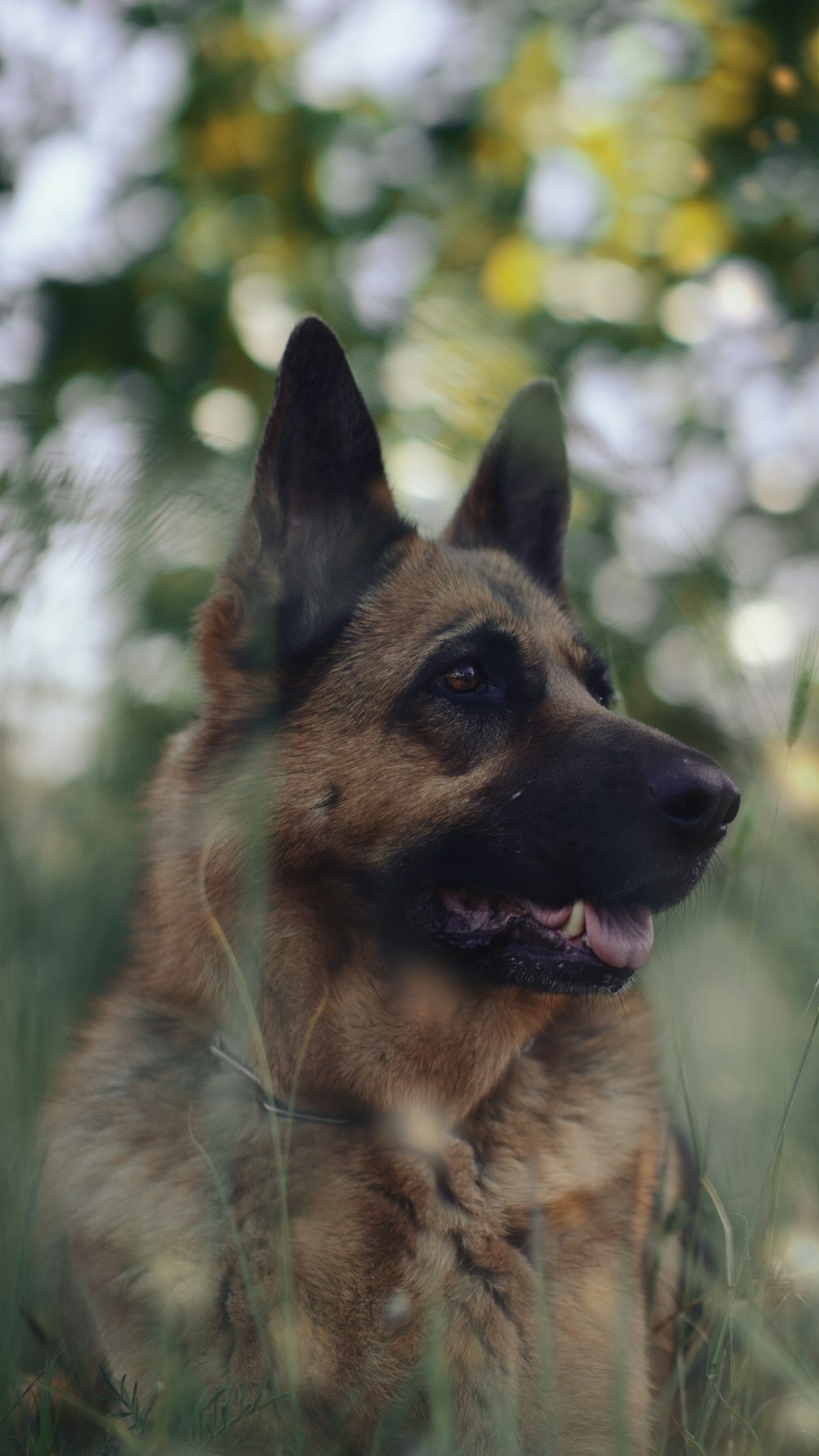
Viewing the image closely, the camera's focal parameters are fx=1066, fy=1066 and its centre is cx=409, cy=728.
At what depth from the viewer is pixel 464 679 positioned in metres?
2.66

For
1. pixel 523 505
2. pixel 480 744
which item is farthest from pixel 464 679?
pixel 523 505

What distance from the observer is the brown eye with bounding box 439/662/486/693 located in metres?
2.64

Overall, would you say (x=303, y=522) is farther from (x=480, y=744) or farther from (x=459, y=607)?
(x=480, y=744)

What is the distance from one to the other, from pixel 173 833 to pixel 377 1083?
809mm

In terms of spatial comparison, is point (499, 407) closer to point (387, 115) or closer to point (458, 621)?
point (458, 621)

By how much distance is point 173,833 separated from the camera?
108 inches

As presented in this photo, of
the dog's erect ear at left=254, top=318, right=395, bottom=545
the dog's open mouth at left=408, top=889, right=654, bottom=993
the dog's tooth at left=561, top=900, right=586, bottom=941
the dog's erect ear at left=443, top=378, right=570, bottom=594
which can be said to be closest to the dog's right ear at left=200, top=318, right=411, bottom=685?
the dog's erect ear at left=254, top=318, right=395, bottom=545

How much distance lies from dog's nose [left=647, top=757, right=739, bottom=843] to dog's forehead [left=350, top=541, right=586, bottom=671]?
0.62 meters

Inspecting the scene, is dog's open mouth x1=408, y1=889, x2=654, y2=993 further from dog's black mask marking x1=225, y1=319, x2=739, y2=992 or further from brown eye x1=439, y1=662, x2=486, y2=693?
brown eye x1=439, y1=662, x2=486, y2=693

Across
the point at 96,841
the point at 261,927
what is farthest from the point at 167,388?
the point at 261,927

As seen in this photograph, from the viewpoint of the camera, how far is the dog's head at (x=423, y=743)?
2373 mm

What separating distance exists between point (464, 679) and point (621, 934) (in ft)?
2.37

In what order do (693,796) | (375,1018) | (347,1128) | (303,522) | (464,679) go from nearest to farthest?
(693,796)
(347,1128)
(375,1018)
(464,679)
(303,522)

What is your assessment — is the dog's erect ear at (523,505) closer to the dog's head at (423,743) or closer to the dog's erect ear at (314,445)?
the dog's head at (423,743)
